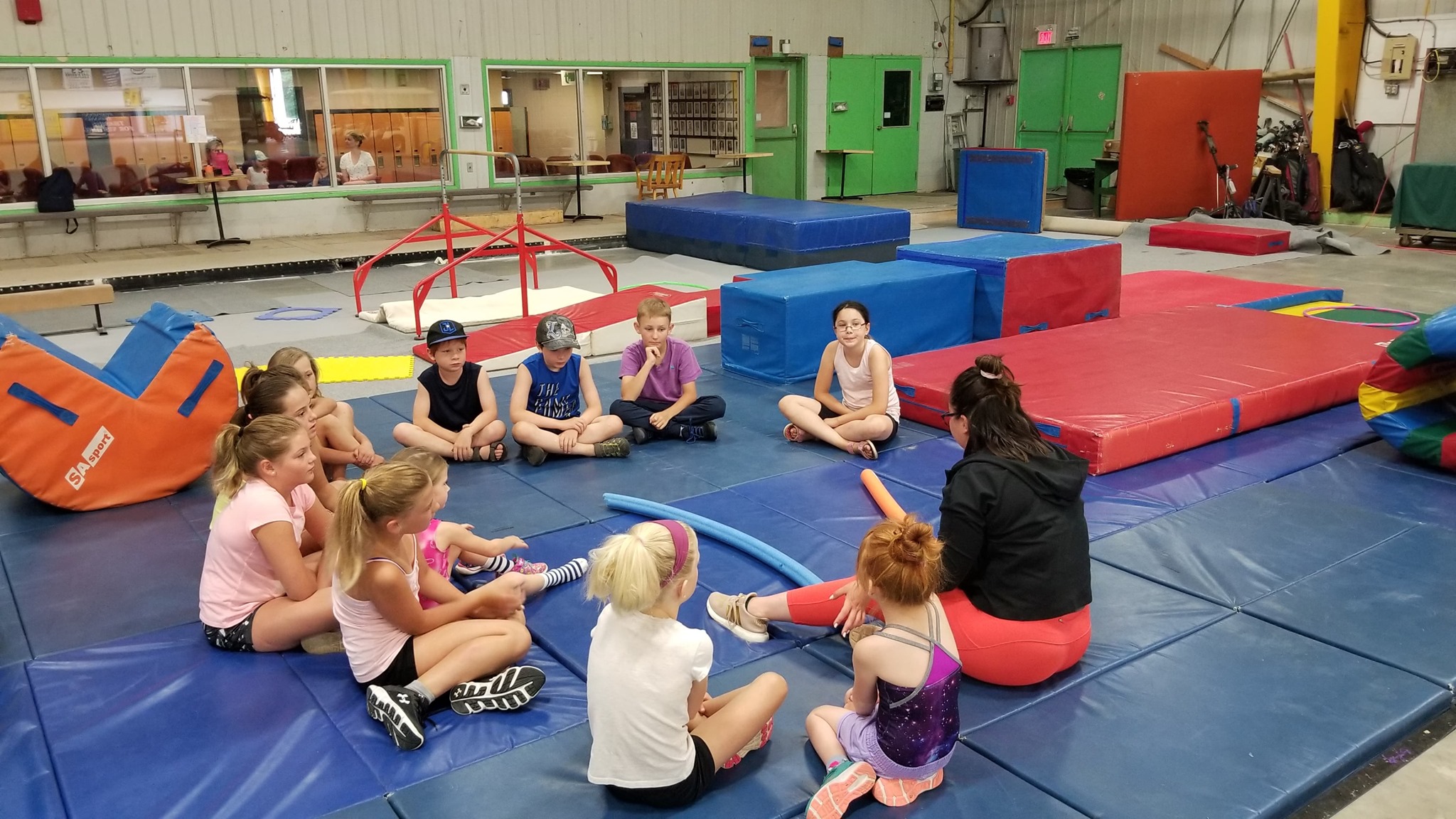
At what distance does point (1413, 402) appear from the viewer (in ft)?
16.8

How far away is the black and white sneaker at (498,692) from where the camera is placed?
122 inches

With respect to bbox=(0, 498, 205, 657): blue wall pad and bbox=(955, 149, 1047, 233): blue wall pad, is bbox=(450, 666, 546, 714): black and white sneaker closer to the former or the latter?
bbox=(0, 498, 205, 657): blue wall pad

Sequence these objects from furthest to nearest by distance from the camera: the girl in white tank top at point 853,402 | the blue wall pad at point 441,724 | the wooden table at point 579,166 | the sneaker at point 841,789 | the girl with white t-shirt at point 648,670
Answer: the wooden table at point 579,166 → the girl in white tank top at point 853,402 → the blue wall pad at point 441,724 → the sneaker at point 841,789 → the girl with white t-shirt at point 648,670

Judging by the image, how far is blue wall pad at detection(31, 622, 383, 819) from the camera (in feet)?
8.89

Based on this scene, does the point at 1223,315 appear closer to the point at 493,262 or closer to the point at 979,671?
the point at 979,671

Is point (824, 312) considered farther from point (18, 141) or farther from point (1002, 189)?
point (18, 141)

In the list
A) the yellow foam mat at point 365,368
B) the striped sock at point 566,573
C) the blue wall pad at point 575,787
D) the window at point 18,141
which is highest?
the window at point 18,141

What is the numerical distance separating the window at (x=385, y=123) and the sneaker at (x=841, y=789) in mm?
12660

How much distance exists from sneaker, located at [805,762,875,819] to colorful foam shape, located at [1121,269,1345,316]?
20.5 feet

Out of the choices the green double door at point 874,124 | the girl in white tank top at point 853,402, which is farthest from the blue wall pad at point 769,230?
the green double door at point 874,124

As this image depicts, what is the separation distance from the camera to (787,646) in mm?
3488

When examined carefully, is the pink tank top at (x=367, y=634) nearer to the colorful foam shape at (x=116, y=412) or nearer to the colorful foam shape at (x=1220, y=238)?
the colorful foam shape at (x=116, y=412)

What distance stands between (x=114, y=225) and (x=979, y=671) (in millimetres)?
12500

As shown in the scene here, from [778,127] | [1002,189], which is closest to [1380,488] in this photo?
[1002,189]
